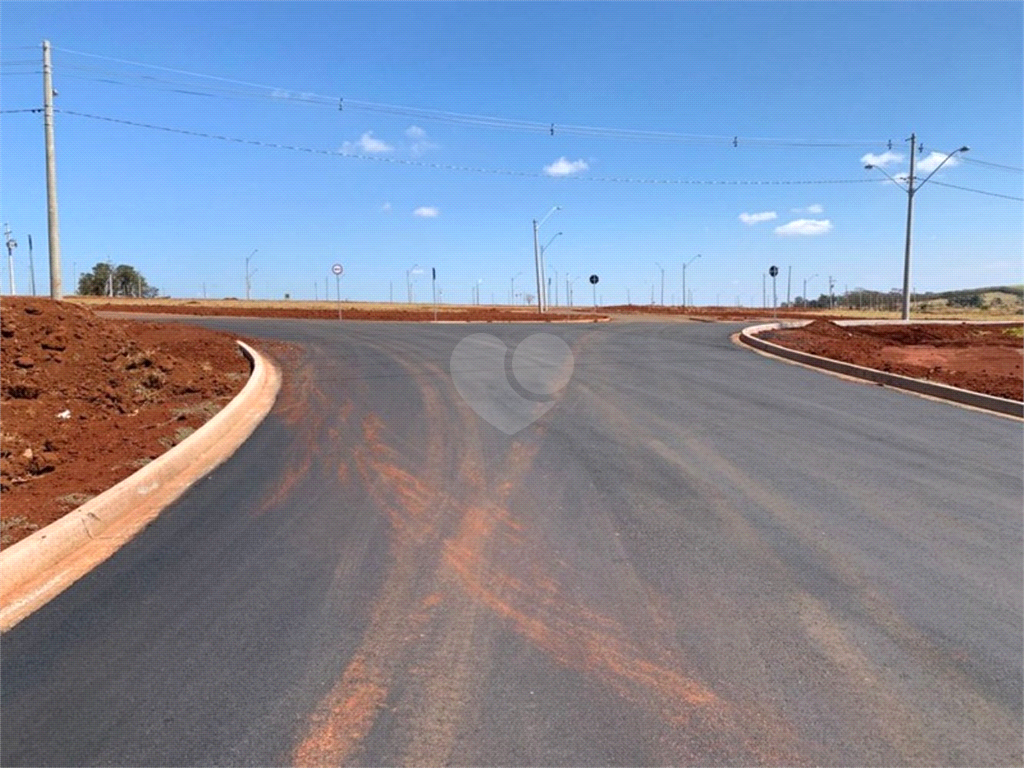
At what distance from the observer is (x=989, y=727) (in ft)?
10.7

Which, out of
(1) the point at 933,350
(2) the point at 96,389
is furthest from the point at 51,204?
(1) the point at 933,350

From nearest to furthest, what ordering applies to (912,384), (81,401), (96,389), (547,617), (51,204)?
(547,617) → (81,401) → (96,389) → (912,384) → (51,204)

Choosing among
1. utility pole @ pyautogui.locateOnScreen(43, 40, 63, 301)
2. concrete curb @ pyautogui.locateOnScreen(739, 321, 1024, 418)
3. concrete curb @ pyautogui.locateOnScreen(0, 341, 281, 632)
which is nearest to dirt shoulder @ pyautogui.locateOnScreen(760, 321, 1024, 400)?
concrete curb @ pyautogui.locateOnScreen(739, 321, 1024, 418)

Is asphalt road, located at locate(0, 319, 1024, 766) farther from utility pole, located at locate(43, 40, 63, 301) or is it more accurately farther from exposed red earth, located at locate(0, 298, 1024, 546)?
utility pole, located at locate(43, 40, 63, 301)

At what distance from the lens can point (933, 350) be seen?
23.4 metres

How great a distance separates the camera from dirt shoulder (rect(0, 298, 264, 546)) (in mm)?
6914

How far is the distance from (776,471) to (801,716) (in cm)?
474

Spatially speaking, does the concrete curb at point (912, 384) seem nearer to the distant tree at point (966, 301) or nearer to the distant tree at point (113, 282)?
the distant tree at point (113, 282)

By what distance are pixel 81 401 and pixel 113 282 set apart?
108 m

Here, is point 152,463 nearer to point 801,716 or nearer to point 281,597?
point 281,597

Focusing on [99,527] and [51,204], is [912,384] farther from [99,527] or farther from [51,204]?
[51,204]

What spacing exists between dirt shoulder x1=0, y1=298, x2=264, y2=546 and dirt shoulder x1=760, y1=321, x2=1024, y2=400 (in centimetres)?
1344

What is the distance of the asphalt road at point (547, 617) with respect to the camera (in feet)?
10.3

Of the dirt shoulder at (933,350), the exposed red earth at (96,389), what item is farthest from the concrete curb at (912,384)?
the exposed red earth at (96,389)
